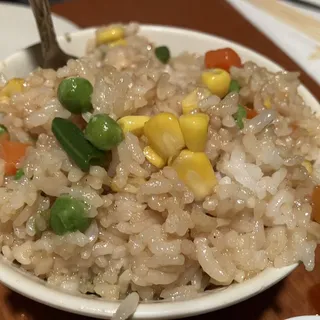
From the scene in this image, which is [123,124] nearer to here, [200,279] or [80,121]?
[80,121]

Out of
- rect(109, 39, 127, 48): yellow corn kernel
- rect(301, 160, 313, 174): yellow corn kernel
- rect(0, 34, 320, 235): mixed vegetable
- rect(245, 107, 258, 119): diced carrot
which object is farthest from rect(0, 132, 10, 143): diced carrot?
rect(301, 160, 313, 174): yellow corn kernel

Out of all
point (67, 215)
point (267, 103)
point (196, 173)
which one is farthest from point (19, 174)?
point (267, 103)

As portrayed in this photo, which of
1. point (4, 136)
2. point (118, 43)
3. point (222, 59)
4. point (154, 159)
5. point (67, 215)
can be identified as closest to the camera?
point (67, 215)

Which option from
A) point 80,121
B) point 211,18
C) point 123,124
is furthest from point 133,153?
point 211,18

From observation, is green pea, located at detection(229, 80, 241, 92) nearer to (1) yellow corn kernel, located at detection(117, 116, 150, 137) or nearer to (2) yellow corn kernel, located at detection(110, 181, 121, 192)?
(1) yellow corn kernel, located at detection(117, 116, 150, 137)

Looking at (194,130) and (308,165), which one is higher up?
(194,130)

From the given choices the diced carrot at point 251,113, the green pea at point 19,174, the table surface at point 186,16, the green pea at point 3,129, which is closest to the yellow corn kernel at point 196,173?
the diced carrot at point 251,113

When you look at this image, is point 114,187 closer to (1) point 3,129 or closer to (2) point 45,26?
(1) point 3,129
